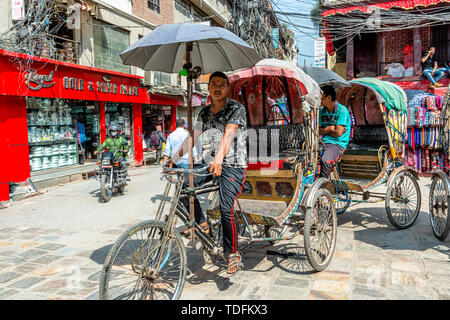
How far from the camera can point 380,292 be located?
3.57m

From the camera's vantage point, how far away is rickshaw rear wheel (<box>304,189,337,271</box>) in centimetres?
411

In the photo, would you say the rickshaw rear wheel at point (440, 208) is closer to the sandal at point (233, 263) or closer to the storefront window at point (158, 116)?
the sandal at point (233, 263)

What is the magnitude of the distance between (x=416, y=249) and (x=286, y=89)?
311cm

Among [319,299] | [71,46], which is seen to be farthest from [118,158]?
[319,299]

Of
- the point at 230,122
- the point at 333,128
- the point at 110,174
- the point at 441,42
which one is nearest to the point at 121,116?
the point at 110,174

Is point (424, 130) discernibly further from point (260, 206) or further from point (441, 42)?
point (441, 42)

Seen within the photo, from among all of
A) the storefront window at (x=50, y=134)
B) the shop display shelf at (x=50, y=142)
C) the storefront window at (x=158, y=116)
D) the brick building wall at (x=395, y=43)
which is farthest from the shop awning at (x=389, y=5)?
the shop display shelf at (x=50, y=142)

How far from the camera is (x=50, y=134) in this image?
1144 centimetres

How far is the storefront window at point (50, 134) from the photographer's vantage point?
10664mm

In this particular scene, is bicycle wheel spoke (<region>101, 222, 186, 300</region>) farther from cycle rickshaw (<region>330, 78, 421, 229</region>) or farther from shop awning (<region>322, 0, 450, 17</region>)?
shop awning (<region>322, 0, 450, 17</region>)

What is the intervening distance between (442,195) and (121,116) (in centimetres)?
1256

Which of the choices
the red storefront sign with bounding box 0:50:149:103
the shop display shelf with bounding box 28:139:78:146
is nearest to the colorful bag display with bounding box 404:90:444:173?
the red storefront sign with bounding box 0:50:149:103

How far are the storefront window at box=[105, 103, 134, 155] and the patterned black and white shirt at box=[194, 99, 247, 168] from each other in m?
10.7

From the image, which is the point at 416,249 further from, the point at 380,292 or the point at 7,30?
the point at 7,30
